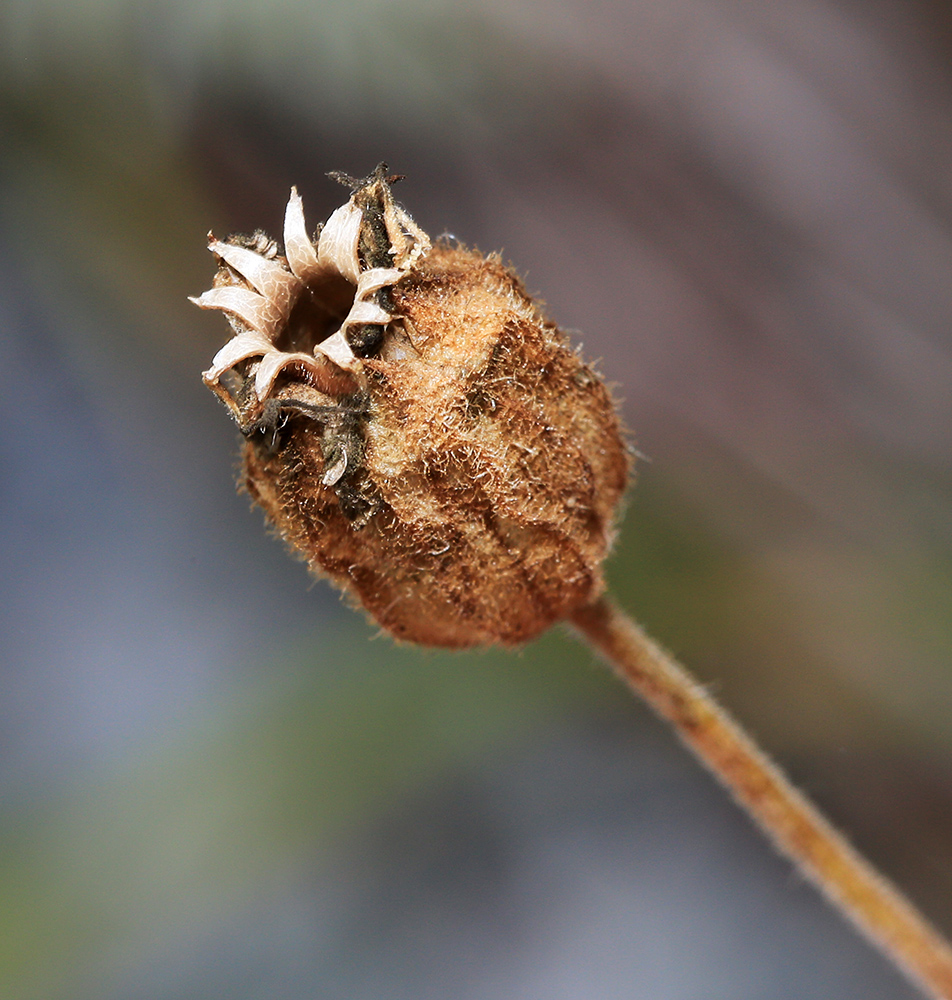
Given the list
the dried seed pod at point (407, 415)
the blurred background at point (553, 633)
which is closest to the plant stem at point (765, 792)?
the dried seed pod at point (407, 415)

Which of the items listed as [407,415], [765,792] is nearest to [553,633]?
[765,792]

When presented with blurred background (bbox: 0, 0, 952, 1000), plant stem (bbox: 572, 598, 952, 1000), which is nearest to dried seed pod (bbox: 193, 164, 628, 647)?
plant stem (bbox: 572, 598, 952, 1000)

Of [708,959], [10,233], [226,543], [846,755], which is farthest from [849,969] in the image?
[10,233]

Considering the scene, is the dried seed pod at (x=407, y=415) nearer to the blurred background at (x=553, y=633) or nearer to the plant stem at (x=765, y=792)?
the plant stem at (x=765, y=792)

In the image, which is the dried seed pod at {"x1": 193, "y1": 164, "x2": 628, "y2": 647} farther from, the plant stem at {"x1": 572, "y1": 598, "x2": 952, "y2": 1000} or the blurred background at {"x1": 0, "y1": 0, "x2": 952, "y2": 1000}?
the blurred background at {"x1": 0, "y1": 0, "x2": 952, "y2": 1000}

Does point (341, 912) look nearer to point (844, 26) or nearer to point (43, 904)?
point (43, 904)
